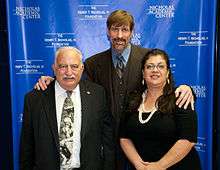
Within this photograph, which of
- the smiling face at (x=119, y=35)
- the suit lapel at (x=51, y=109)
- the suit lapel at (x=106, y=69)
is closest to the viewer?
the suit lapel at (x=51, y=109)

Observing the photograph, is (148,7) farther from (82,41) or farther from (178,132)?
(178,132)

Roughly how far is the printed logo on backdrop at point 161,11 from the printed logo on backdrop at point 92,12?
1.36ft

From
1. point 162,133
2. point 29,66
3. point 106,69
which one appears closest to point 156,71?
point 162,133

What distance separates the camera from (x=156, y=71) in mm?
2275

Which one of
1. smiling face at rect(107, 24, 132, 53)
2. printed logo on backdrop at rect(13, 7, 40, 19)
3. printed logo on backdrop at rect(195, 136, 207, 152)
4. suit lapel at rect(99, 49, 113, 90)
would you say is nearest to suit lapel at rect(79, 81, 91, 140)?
suit lapel at rect(99, 49, 113, 90)

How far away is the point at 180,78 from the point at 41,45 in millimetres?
1379

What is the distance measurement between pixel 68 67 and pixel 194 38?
1458 millimetres

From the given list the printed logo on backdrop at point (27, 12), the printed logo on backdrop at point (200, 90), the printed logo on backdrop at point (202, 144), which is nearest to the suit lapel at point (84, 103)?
the printed logo on backdrop at point (27, 12)

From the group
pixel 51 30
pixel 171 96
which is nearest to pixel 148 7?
pixel 51 30

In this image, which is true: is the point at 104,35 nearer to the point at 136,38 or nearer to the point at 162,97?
the point at 136,38

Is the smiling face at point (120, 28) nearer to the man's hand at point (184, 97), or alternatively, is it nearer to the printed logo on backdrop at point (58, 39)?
the man's hand at point (184, 97)

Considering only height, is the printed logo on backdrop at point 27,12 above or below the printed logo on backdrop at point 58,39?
above

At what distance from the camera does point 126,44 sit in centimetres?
260

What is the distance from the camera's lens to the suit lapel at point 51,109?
2.22 m
